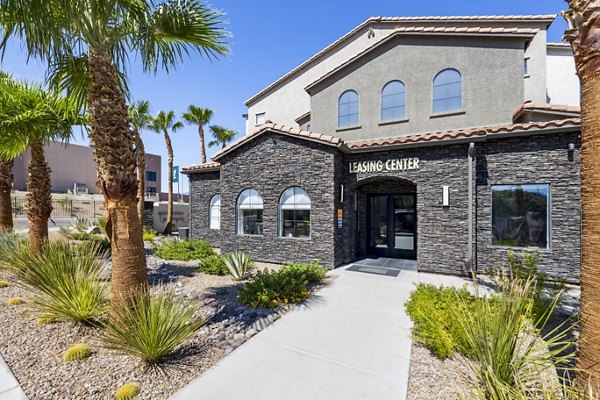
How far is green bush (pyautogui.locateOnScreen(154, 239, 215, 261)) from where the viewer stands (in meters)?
11.6

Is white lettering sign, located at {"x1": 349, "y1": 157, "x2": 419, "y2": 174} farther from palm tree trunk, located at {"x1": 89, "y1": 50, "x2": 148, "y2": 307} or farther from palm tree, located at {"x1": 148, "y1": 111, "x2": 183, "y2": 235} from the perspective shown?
palm tree, located at {"x1": 148, "y1": 111, "x2": 183, "y2": 235}

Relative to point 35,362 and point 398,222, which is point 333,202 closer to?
point 398,222

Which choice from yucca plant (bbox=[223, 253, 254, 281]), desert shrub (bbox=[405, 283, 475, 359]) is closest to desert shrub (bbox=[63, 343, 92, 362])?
yucca plant (bbox=[223, 253, 254, 281])

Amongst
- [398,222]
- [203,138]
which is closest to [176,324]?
[398,222]

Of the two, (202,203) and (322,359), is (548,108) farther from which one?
(202,203)

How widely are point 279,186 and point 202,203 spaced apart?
6801 millimetres

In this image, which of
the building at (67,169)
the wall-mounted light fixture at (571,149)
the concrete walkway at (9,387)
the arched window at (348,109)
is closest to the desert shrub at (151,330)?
the concrete walkway at (9,387)

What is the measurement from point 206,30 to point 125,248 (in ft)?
16.0

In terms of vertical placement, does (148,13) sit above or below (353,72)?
below

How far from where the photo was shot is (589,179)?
2.69m

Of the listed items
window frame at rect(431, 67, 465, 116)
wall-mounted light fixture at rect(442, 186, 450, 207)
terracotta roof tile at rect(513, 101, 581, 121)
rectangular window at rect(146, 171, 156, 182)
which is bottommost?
wall-mounted light fixture at rect(442, 186, 450, 207)

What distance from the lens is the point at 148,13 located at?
5082mm

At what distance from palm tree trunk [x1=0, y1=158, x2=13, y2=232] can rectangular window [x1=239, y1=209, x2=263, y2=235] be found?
31.6 ft

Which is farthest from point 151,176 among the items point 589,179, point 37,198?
point 589,179
